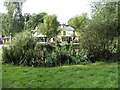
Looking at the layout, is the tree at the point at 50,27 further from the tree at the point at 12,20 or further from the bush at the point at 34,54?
the bush at the point at 34,54

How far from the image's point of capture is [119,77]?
4.62m

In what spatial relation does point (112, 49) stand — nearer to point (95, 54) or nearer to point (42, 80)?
point (95, 54)

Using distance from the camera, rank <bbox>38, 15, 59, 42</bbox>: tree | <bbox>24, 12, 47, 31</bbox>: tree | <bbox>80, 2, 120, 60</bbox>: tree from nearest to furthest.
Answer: <bbox>80, 2, 120, 60</bbox>: tree, <bbox>24, 12, 47, 31</bbox>: tree, <bbox>38, 15, 59, 42</bbox>: tree

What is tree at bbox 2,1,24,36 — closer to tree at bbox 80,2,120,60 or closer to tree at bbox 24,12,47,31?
tree at bbox 24,12,47,31

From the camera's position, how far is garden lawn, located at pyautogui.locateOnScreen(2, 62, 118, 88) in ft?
14.0

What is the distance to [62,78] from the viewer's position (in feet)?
15.3

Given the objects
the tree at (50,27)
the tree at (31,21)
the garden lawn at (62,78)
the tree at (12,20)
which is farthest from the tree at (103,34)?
the tree at (50,27)

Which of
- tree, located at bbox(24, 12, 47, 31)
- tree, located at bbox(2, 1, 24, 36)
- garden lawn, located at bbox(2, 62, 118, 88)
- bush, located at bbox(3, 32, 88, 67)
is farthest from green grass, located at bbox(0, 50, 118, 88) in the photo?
tree, located at bbox(24, 12, 47, 31)

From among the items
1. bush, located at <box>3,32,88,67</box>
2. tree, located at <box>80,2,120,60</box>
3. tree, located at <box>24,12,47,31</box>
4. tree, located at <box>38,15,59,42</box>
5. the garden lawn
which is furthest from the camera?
tree, located at <box>38,15,59,42</box>

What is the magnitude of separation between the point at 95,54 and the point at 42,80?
3033 mm

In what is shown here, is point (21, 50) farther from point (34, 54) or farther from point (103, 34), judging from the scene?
point (103, 34)

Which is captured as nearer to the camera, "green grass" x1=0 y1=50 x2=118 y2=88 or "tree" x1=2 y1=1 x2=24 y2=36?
"green grass" x1=0 y1=50 x2=118 y2=88

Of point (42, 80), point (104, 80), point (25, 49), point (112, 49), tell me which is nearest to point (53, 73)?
point (42, 80)

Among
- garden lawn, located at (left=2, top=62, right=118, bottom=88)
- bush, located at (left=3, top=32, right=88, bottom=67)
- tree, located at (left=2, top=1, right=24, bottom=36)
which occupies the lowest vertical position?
garden lawn, located at (left=2, top=62, right=118, bottom=88)
